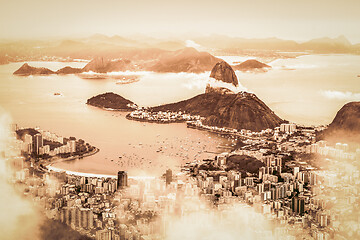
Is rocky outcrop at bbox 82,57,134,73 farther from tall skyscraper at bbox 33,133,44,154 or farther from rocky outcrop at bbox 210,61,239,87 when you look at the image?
tall skyscraper at bbox 33,133,44,154

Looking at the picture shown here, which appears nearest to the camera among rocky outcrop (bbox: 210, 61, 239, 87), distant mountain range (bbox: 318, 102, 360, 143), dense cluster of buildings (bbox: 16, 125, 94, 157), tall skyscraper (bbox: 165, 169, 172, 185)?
tall skyscraper (bbox: 165, 169, 172, 185)

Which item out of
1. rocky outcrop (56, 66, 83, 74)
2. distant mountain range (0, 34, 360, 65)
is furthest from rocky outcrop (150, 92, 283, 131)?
rocky outcrop (56, 66, 83, 74)

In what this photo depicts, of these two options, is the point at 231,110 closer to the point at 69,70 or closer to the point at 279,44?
the point at 279,44

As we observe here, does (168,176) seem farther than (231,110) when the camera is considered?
No

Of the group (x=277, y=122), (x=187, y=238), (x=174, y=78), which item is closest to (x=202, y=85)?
(x=174, y=78)

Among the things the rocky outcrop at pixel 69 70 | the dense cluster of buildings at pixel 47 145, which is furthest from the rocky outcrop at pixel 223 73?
the dense cluster of buildings at pixel 47 145

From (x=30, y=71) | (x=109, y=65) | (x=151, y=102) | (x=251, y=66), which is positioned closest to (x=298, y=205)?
(x=151, y=102)

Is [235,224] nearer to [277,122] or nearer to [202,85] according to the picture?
[277,122]
